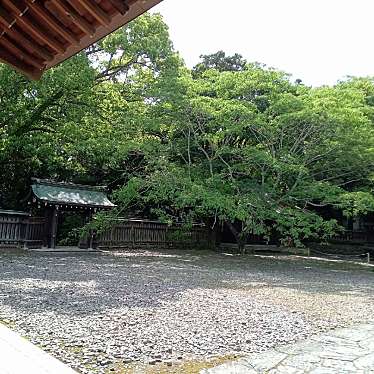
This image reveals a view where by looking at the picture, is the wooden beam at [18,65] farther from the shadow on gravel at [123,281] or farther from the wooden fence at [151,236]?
the wooden fence at [151,236]

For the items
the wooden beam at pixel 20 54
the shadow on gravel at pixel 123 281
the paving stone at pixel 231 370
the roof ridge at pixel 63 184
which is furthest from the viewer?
the roof ridge at pixel 63 184

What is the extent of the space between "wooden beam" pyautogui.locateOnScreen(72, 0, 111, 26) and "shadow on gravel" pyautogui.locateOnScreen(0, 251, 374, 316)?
4.71 metres

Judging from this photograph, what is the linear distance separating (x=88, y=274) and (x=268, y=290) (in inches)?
173

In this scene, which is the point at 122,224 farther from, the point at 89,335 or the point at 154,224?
the point at 89,335

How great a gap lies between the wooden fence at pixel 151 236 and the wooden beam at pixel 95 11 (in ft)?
51.7

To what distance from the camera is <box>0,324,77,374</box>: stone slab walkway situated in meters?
3.65

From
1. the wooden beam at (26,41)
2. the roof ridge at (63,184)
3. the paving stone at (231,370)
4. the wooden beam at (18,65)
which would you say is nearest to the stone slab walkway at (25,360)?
the paving stone at (231,370)

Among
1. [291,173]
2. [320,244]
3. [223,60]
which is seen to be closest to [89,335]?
[291,173]

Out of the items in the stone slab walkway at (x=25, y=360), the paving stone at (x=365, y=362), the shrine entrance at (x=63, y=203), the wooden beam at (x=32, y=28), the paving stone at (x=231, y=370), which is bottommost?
the paving stone at (x=231, y=370)

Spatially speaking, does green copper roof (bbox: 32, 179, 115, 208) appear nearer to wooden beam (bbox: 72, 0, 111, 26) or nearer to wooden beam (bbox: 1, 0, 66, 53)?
wooden beam (bbox: 1, 0, 66, 53)

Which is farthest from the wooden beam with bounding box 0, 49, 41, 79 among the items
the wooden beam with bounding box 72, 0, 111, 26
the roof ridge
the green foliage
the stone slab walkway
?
the roof ridge

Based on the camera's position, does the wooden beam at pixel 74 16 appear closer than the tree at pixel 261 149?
Yes

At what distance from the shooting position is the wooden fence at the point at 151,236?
60.8 feet

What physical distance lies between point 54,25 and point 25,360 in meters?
3.02
